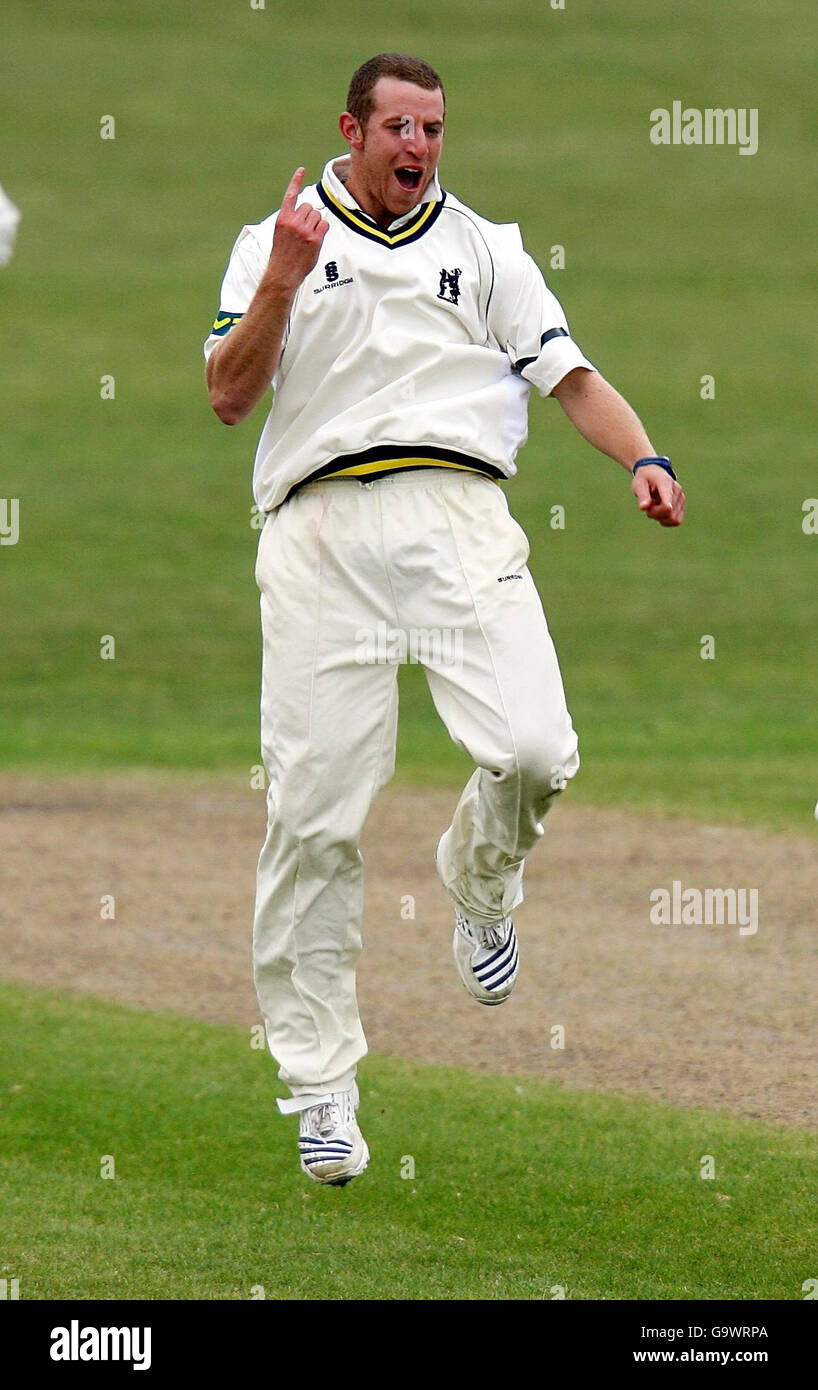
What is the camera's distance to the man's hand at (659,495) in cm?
570

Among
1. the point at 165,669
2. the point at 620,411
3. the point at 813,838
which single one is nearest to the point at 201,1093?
the point at 620,411

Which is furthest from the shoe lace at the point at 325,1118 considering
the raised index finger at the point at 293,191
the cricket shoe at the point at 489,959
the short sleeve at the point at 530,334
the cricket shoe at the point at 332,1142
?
the raised index finger at the point at 293,191

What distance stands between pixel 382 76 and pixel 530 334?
32.0 inches

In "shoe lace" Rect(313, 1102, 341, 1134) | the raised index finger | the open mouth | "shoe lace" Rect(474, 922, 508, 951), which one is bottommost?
"shoe lace" Rect(313, 1102, 341, 1134)

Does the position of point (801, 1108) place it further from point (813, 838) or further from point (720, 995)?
point (813, 838)

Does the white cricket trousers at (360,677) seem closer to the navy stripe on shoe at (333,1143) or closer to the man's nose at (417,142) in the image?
the navy stripe on shoe at (333,1143)

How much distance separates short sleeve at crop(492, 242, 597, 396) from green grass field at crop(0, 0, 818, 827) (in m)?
6.03

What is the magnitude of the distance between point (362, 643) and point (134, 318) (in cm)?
2038

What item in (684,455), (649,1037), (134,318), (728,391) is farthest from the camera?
(134,318)

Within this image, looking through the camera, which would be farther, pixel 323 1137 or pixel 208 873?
pixel 208 873

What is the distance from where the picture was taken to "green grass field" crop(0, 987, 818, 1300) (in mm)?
5926

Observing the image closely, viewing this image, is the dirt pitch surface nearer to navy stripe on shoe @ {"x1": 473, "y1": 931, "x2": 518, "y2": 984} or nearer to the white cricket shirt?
navy stripe on shoe @ {"x1": 473, "y1": 931, "x2": 518, "y2": 984}

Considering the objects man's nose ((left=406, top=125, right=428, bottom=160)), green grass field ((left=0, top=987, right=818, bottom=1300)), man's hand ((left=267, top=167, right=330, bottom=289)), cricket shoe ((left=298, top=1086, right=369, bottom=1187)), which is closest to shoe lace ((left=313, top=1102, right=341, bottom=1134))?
cricket shoe ((left=298, top=1086, right=369, bottom=1187))

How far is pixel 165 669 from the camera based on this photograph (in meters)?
15.6
